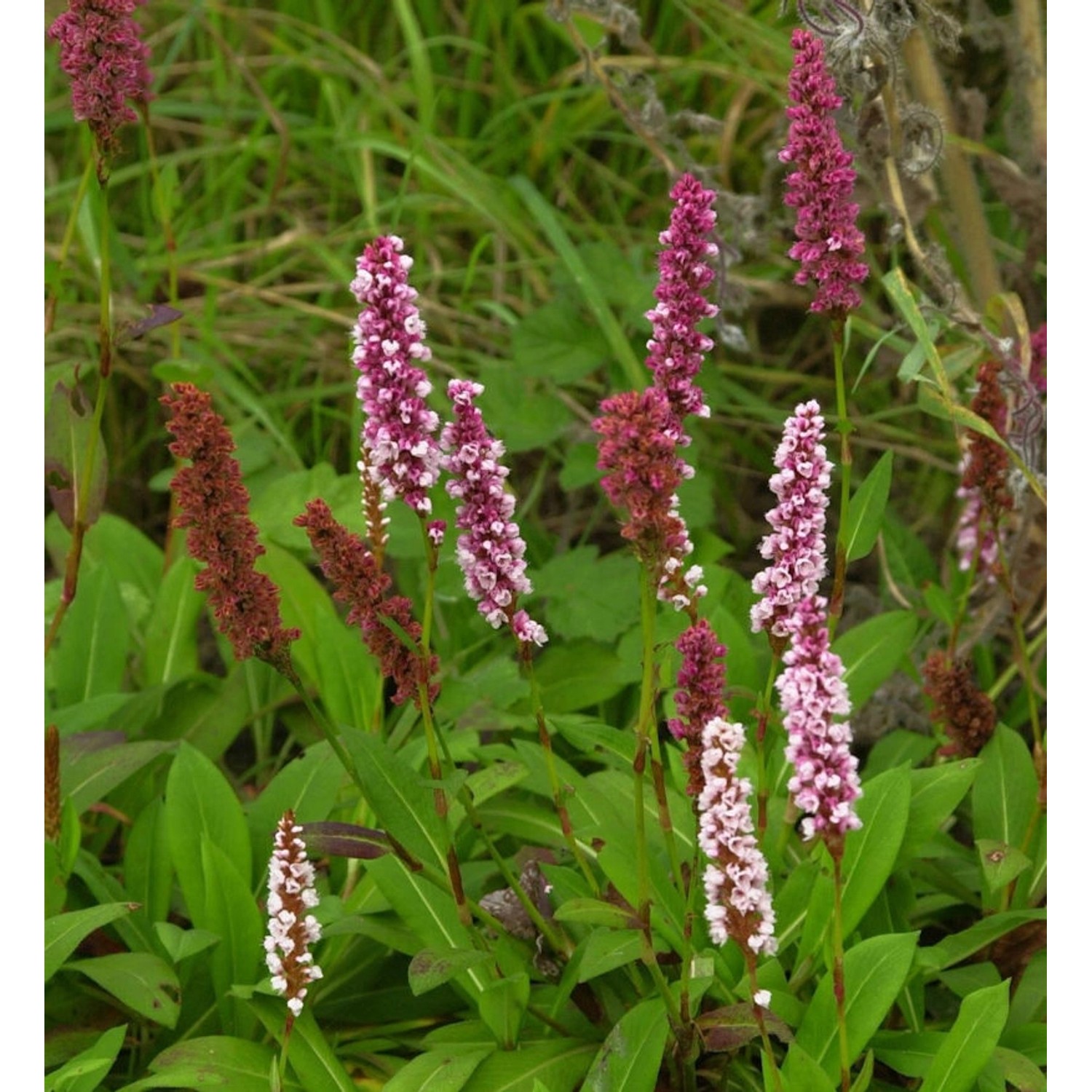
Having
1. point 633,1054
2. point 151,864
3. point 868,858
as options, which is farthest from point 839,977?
point 151,864

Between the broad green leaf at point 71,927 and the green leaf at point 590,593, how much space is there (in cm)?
122

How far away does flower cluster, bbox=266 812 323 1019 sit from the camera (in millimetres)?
1971

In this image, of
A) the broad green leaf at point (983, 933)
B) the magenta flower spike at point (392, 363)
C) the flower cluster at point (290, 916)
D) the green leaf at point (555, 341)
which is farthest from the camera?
the green leaf at point (555, 341)

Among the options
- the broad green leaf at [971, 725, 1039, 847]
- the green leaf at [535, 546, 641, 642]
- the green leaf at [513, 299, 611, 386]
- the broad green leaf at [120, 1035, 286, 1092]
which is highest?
the green leaf at [513, 299, 611, 386]

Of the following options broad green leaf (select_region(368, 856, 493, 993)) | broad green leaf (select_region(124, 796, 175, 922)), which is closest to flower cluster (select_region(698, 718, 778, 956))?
broad green leaf (select_region(368, 856, 493, 993))

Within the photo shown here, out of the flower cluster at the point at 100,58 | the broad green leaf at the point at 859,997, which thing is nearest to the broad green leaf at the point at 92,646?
the flower cluster at the point at 100,58

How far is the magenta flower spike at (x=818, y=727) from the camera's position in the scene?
61.0 inches

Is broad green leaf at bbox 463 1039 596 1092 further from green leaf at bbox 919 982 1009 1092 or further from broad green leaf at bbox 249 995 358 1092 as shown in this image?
green leaf at bbox 919 982 1009 1092

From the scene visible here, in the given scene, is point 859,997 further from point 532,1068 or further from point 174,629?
point 174,629

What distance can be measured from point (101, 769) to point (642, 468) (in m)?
1.48

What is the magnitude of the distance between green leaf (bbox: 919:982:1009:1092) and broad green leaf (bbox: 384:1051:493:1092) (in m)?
0.60

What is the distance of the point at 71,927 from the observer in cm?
235

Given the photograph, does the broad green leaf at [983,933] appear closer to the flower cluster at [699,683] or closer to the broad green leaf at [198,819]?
the flower cluster at [699,683]

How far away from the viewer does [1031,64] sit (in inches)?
140
